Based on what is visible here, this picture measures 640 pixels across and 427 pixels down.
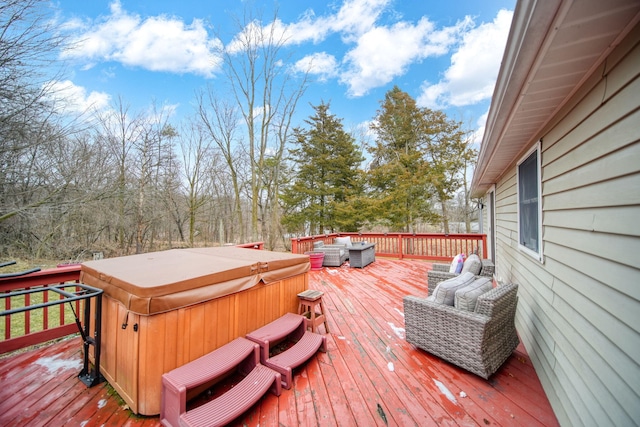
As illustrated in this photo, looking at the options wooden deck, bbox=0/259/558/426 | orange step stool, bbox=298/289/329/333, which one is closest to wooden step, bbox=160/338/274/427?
wooden deck, bbox=0/259/558/426

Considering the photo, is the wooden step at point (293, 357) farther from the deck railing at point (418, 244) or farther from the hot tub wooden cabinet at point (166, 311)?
the deck railing at point (418, 244)

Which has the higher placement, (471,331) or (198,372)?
(471,331)

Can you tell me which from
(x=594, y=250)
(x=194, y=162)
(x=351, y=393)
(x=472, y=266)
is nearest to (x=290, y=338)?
(x=351, y=393)

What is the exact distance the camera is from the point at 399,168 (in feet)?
40.3

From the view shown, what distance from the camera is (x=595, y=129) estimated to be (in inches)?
56.5

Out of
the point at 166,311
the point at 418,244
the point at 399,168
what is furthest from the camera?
the point at 399,168

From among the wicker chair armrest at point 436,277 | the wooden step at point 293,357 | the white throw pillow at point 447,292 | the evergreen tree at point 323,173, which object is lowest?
the wooden step at point 293,357

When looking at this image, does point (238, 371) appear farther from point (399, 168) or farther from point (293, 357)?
point (399, 168)

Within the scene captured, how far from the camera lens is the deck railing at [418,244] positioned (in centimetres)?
717

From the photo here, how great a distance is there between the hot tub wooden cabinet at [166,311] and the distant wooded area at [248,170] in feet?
20.5

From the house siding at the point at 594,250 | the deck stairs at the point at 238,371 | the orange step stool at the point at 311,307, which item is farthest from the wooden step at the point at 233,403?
the house siding at the point at 594,250

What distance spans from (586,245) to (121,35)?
35.2 ft

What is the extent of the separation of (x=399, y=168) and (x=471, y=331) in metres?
10.9

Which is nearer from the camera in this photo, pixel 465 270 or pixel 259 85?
pixel 465 270
